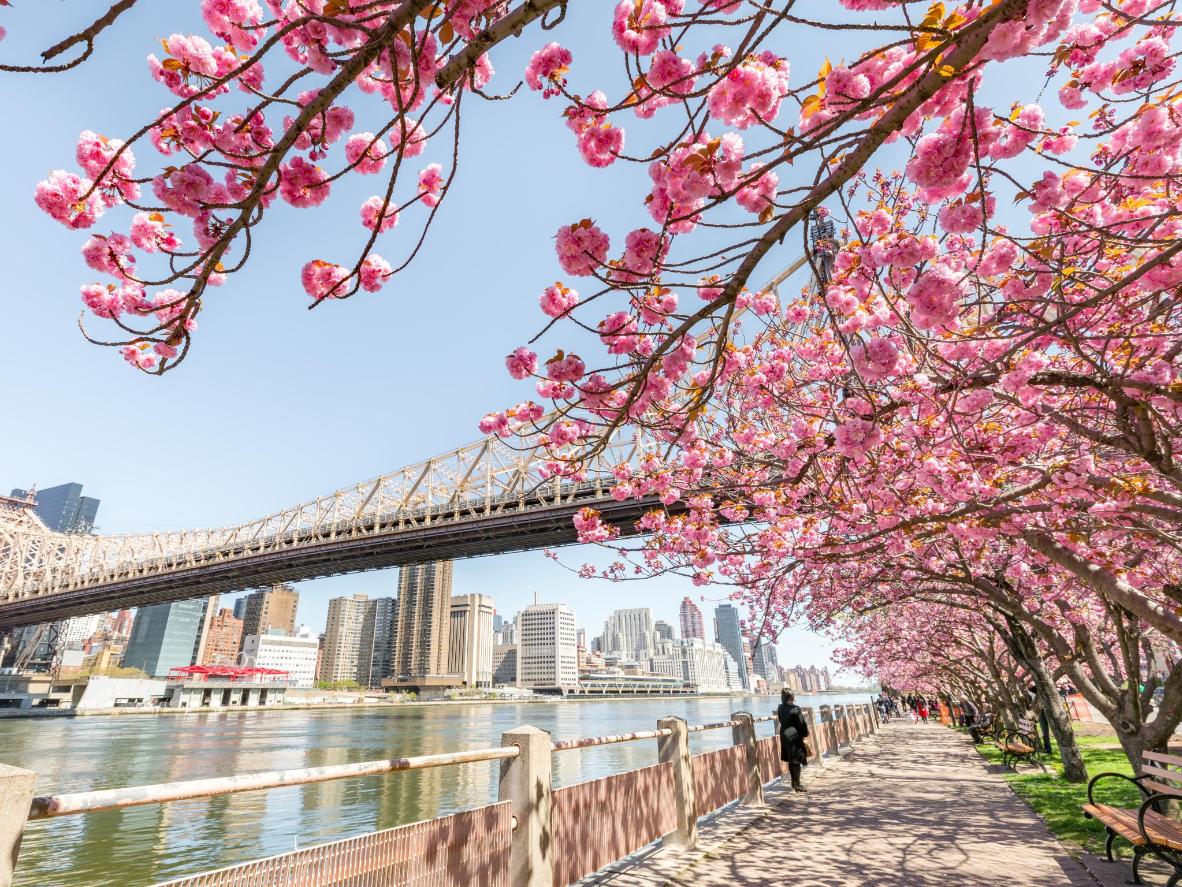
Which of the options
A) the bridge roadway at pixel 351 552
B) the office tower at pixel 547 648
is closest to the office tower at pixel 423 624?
the office tower at pixel 547 648

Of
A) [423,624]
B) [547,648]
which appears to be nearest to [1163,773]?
[547,648]

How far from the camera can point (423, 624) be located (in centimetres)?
15388

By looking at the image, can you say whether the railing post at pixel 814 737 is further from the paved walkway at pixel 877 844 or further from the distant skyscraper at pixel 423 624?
the distant skyscraper at pixel 423 624

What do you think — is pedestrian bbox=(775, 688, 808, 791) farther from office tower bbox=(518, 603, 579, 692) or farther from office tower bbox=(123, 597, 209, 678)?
office tower bbox=(123, 597, 209, 678)

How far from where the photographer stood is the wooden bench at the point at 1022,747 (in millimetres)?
11023

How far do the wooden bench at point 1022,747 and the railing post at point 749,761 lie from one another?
601 centimetres

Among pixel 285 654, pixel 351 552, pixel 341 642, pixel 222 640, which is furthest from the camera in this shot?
pixel 341 642

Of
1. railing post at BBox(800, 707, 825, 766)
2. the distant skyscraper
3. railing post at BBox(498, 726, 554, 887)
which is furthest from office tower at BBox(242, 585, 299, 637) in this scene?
railing post at BBox(498, 726, 554, 887)

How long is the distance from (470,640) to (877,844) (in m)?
156

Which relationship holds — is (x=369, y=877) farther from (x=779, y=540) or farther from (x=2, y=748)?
(x=2, y=748)

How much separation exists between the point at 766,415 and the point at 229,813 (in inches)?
523

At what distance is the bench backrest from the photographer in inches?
185

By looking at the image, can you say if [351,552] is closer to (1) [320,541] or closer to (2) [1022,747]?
(1) [320,541]

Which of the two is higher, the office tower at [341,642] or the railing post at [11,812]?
the office tower at [341,642]
